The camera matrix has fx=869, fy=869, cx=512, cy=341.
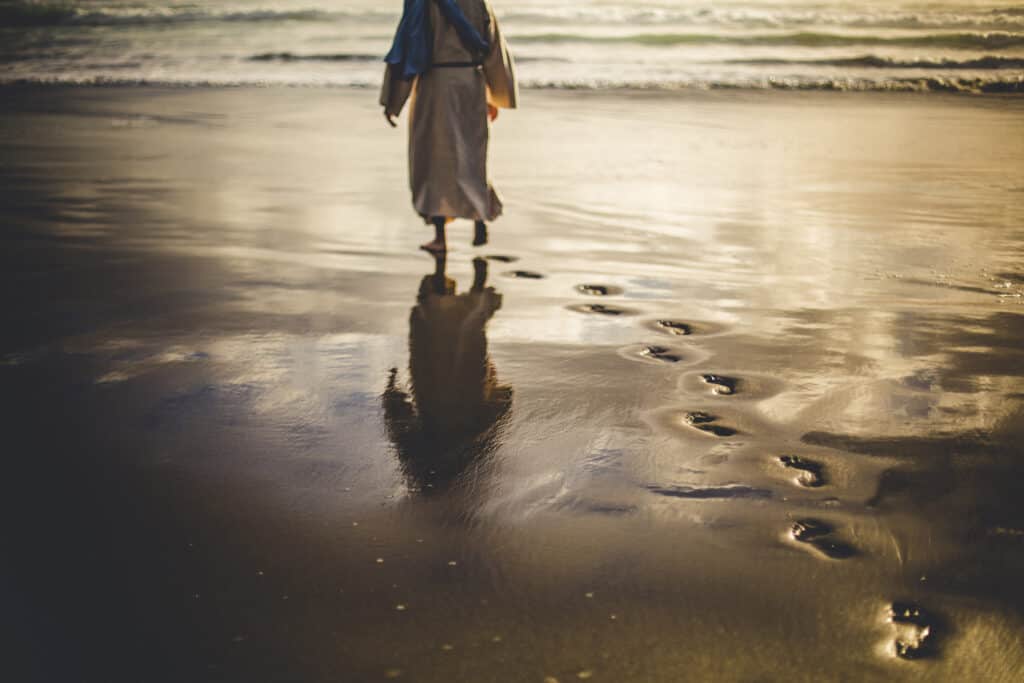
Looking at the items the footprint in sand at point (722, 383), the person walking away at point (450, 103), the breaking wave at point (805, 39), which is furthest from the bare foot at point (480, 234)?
the breaking wave at point (805, 39)

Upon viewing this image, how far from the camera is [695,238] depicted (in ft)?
17.7

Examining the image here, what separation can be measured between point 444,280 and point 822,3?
24.0 m

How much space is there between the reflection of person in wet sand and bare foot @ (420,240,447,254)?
33.3 inches

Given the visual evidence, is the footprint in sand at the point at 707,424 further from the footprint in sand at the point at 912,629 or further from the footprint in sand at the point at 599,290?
the footprint in sand at the point at 599,290

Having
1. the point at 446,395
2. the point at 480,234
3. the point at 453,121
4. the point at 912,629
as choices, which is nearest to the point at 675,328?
the point at 446,395

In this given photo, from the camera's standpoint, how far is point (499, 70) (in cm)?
526

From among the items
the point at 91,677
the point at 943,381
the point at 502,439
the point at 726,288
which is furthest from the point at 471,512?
the point at 726,288

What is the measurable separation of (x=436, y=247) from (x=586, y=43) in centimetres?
1703

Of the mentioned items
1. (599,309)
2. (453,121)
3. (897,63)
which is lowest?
(599,309)

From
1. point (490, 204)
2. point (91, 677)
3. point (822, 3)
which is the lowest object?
point (91, 677)

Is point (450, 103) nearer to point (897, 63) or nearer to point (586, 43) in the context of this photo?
point (897, 63)

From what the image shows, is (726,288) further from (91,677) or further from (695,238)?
(91,677)

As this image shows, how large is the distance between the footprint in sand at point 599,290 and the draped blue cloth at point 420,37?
1703 mm

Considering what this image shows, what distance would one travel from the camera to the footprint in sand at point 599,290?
13.9ft
